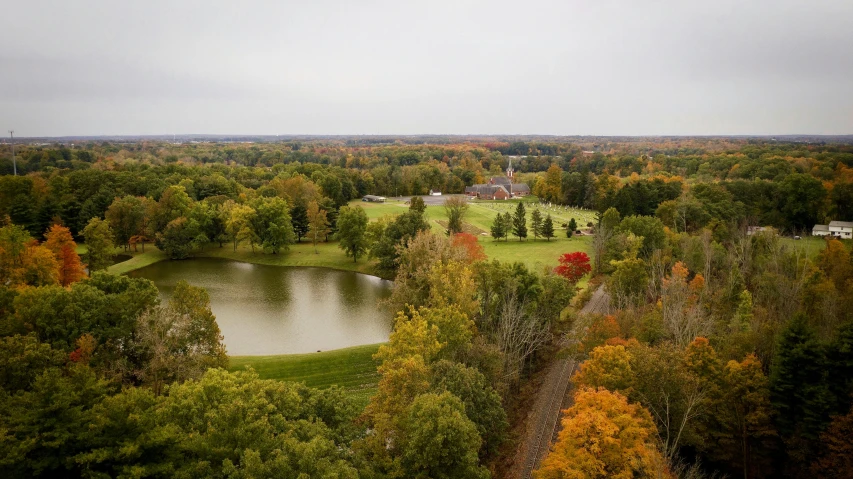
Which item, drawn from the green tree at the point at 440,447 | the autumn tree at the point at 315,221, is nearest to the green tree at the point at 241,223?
the autumn tree at the point at 315,221

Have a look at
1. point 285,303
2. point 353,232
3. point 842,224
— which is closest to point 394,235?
point 353,232

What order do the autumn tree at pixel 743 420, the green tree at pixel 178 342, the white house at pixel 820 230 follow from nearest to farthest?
the autumn tree at pixel 743 420 → the green tree at pixel 178 342 → the white house at pixel 820 230

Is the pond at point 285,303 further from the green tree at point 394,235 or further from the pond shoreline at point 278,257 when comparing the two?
→ the green tree at point 394,235

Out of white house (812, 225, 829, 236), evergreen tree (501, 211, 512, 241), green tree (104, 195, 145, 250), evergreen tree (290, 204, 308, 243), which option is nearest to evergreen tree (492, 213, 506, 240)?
evergreen tree (501, 211, 512, 241)

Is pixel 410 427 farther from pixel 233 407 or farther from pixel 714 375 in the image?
pixel 714 375

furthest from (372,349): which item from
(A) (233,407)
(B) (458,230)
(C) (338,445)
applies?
(B) (458,230)

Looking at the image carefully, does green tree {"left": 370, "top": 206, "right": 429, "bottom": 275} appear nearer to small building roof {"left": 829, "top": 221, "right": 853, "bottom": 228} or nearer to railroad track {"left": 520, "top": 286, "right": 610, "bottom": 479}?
railroad track {"left": 520, "top": 286, "right": 610, "bottom": 479}

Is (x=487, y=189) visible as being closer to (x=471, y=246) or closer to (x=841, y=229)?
(x=841, y=229)
